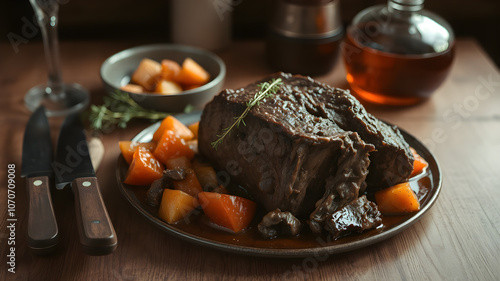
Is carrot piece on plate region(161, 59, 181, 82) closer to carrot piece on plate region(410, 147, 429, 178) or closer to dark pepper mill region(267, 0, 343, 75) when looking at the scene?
dark pepper mill region(267, 0, 343, 75)

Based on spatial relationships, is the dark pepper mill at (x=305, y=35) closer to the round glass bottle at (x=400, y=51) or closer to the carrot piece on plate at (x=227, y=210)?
the round glass bottle at (x=400, y=51)

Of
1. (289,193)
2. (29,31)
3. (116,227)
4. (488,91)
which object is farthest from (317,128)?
(29,31)

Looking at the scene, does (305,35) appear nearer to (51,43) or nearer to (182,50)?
(182,50)

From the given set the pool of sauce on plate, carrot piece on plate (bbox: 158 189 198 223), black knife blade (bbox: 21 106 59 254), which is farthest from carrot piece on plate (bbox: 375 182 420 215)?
black knife blade (bbox: 21 106 59 254)

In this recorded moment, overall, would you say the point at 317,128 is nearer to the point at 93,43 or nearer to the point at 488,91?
the point at 488,91

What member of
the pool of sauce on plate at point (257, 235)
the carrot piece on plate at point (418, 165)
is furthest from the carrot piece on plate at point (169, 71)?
the carrot piece on plate at point (418, 165)
